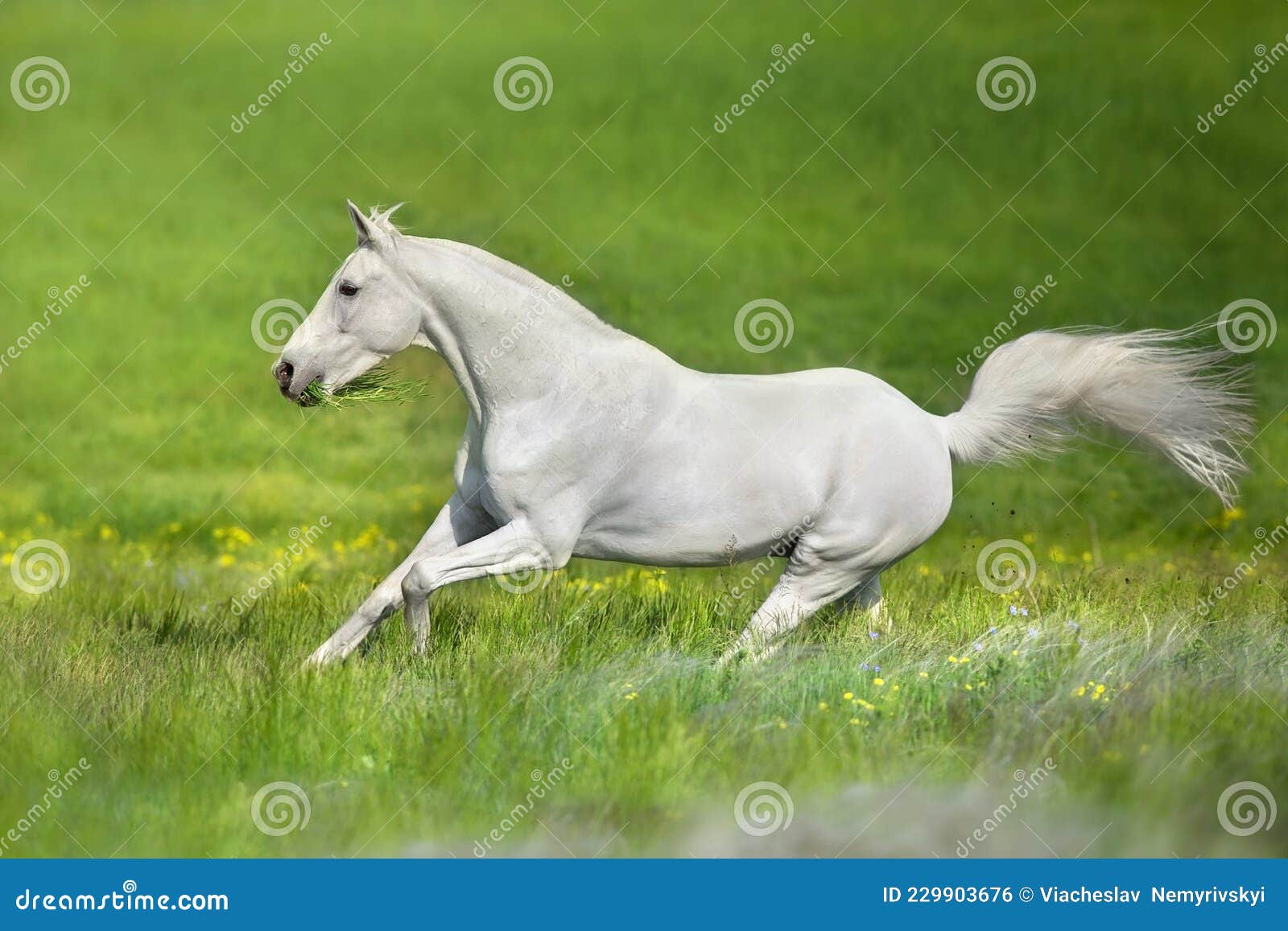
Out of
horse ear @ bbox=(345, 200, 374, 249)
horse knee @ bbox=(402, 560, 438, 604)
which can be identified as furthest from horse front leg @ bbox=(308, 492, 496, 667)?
horse ear @ bbox=(345, 200, 374, 249)

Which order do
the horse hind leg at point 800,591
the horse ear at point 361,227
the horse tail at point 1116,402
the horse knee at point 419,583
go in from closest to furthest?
the horse ear at point 361,227 < the horse knee at point 419,583 < the horse hind leg at point 800,591 < the horse tail at point 1116,402

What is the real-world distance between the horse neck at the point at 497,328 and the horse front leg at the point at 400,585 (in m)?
0.46

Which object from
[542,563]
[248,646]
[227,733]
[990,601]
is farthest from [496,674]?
[990,601]

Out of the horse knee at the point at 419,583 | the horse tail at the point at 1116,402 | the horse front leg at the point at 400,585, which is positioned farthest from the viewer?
the horse tail at the point at 1116,402

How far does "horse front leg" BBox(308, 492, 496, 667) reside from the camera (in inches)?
231

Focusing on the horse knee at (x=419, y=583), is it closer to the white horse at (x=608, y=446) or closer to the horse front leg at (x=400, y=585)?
the white horse at (x=608, y=446)

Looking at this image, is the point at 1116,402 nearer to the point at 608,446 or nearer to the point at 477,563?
the point at 608,446

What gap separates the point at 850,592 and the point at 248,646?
2.83 metres

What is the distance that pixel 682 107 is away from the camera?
15570 mm

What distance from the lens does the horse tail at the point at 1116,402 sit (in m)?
6.39

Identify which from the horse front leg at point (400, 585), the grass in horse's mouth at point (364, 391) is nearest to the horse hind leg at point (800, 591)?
the horse front leg at point (400, 585)

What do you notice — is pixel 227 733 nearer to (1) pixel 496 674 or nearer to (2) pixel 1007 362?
(1) pixel 496 674

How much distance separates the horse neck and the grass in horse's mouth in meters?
0.24

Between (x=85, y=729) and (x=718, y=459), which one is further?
(x=718, y=459)
